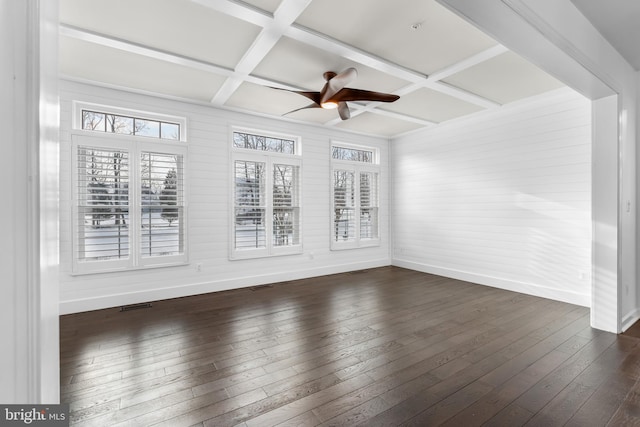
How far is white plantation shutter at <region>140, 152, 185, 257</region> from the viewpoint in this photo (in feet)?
14.3

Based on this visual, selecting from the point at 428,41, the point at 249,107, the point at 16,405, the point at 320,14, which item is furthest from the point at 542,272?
the point at 16,405

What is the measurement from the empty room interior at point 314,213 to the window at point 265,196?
0.13ft

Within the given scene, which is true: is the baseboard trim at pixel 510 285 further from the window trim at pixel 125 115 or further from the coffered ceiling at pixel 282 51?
the window trim at pixel 125 115

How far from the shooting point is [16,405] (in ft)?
2.26

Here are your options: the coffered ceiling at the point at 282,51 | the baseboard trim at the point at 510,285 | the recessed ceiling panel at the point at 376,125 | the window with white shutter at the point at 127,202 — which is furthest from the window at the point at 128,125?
the baseboard trim at the point at 510,285

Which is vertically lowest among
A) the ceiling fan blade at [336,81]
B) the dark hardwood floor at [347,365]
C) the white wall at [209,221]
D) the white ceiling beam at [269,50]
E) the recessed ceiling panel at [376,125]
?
the dark hardwood floor at [347,365]

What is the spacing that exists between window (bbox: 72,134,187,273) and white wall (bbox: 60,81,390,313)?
123mm

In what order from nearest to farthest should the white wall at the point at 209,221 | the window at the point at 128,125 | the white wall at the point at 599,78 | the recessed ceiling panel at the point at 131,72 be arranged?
the white wall at the point at 599,78, the recessed ceiling panel at the point at 131,72, the white wall at the point at 209,221, the window at the point at 128,125

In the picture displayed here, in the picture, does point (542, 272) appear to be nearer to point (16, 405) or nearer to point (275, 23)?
point (275, 23)

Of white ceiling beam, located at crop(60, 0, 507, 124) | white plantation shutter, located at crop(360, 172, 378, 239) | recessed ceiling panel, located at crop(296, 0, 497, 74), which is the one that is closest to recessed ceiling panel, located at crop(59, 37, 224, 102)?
white ceiling beam, located at crop(60, 0, 507, 124)

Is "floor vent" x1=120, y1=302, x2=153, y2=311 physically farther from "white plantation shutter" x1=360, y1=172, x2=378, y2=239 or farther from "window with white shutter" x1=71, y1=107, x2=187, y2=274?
"white plantation shutter" x1=360, y1=172, x2=378, y2=239

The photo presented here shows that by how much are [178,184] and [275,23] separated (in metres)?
2.86

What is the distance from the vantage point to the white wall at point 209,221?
3.88 meters

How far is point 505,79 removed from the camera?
3840 millimetres
